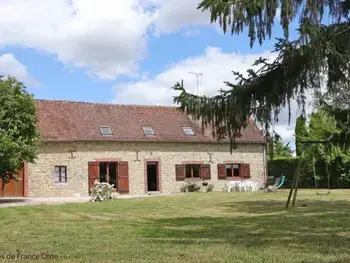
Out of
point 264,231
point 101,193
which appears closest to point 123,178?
point 101,193

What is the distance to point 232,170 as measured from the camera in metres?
28.6

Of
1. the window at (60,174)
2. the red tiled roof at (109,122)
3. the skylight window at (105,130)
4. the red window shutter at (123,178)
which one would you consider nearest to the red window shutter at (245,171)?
the red tiled roof at (109,122)

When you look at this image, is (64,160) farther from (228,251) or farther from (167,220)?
(228,251)

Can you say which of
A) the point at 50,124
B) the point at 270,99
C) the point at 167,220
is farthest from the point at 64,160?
the point at 270,99

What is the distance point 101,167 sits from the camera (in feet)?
83.7

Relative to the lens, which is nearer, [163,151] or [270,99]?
[270,99]

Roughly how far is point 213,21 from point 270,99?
4.74 feet

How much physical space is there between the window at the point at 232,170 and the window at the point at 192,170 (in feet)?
6.19

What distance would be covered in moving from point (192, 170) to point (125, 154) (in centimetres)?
406

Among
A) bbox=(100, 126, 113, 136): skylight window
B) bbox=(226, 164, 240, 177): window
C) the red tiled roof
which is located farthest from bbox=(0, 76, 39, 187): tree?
bbox=(226, 164, 240, 177): window

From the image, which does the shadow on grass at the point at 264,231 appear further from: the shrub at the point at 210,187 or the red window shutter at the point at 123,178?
the shrub at the point at 210,187

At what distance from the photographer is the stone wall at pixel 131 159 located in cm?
2384

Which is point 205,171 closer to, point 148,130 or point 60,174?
point 148,130

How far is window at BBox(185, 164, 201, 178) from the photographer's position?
27438 mm
